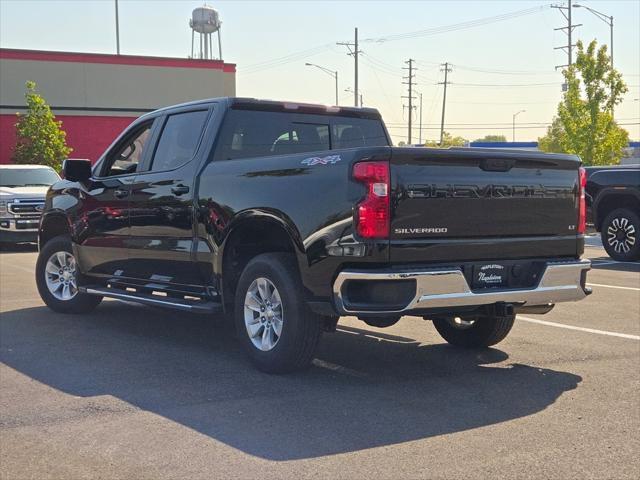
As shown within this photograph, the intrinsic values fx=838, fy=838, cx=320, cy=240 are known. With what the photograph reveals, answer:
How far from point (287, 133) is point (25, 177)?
12758mm

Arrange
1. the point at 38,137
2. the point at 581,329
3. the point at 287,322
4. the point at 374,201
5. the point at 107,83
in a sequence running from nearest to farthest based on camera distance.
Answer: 1. the point at 374,201
2. the point at 287,322
3. the point at 581,329
4. the point at 38,137
5. the point at 107,83

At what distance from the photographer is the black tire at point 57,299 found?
860 centimetres

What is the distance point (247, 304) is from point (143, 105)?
3547cm

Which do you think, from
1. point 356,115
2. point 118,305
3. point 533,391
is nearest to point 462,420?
point 533,391

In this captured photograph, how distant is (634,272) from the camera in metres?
12.6

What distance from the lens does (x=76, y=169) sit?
26.3 ft

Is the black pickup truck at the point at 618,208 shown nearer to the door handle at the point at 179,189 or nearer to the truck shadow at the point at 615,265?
the truck shadow at the point at 615,265

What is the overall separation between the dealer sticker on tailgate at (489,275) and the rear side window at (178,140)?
104 inches

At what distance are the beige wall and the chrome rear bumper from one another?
115ft

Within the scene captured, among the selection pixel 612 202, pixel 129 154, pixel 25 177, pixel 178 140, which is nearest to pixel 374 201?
pixel 178 140

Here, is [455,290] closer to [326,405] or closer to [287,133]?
[326,405]

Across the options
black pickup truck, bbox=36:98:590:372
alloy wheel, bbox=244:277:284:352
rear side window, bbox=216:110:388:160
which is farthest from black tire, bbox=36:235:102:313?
alloy wheel, bbox=244:277:284:352

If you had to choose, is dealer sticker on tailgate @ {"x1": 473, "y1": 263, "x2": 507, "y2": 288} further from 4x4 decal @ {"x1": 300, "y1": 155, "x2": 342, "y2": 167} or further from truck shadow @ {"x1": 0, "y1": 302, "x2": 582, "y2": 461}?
4x4 decal @ {"x1": 300, "y1": 155, "x2": 342, "y2": 167}

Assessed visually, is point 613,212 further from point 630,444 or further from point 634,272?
point 630,444
